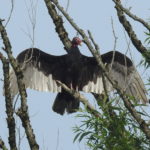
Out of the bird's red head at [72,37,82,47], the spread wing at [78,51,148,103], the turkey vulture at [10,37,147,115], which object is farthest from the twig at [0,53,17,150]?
the spread wing at [78,51,148,103]

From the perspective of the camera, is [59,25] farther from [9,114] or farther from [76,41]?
[9,114]

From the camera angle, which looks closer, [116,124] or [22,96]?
[116,124]

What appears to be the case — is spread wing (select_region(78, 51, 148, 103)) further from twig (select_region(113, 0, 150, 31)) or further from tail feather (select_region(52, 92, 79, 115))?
twig (select_region(113, 0, 150, 31))

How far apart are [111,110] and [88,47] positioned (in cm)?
65

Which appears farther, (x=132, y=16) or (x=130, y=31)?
(x=130, y=31)

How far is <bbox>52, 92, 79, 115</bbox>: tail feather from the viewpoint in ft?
28.1

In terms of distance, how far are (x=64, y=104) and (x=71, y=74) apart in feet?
1.39

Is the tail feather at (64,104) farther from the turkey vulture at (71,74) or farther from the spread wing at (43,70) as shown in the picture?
the spread wing at (43,70)

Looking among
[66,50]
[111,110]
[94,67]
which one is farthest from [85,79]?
[111,110]

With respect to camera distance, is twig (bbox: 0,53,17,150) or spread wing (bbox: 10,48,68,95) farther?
spread wing (bbox: 10,48,68,95)

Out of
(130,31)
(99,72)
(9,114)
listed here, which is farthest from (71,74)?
(9,114)

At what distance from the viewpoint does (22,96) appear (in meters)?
6.28

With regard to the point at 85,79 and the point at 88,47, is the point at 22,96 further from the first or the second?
the point at 85,79

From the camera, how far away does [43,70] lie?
9227 millimetres
